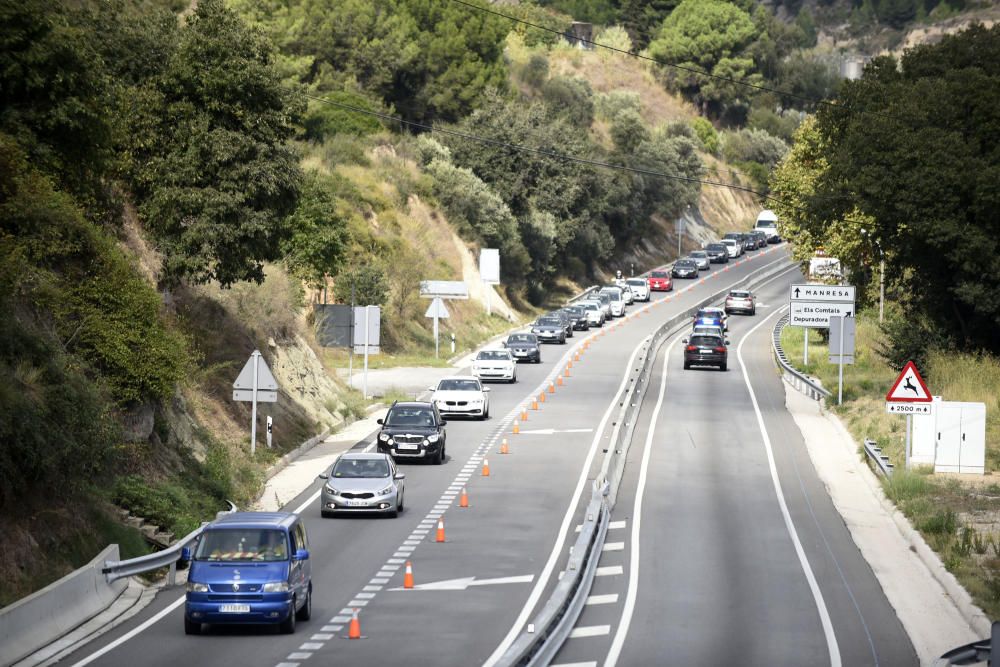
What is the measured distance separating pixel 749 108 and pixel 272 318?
129252 mm

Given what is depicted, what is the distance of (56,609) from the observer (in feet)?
66.7

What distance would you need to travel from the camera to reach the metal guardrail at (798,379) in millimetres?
54219

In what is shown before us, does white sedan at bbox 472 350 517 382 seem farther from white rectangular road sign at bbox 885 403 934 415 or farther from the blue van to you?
the blue van

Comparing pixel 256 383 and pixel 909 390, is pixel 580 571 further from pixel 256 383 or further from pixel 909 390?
pixel 909 390

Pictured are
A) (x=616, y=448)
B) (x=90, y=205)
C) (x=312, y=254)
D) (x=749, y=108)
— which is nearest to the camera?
(x=90, y=205)

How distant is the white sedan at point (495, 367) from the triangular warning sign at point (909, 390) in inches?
953

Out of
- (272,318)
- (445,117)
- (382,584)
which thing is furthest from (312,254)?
(445,117)

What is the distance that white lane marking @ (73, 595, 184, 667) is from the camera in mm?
18953

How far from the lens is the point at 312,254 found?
62719 millimetres

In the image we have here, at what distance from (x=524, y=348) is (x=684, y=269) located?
47.5m

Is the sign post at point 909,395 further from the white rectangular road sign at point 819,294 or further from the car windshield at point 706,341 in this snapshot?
the car windshield at point 706,341

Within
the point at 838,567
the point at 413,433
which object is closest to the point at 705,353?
the point at 413,433

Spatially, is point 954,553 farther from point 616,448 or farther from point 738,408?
point 738,408

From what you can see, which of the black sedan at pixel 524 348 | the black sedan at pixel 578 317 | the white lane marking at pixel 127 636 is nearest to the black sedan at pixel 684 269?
the black sedan at pixel 578 317
